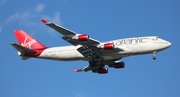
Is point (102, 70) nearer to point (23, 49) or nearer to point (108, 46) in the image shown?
point (108, 46)

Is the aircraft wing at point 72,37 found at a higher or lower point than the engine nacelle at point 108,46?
higher

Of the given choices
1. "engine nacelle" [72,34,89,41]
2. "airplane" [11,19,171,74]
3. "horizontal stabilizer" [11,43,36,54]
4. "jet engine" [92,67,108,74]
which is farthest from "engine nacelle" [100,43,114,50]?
"horizontal stabilizer" [11,43,36,54]

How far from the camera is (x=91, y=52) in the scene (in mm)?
64375

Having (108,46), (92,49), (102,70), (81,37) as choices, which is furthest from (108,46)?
(102,70)

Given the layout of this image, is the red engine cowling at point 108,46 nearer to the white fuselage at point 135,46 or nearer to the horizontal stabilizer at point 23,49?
the white fuselage at point 135,46

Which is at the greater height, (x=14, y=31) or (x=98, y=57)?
(x=14, y=31)

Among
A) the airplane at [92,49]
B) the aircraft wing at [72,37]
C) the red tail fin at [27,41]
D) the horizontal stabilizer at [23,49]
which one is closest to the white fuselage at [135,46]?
the airplane at [92,49]

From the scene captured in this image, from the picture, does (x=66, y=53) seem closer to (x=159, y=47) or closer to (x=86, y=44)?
(x=86, y=44)

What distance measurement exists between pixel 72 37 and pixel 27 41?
13.7 metres

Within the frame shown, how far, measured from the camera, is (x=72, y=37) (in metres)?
60.0

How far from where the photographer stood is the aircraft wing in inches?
2263

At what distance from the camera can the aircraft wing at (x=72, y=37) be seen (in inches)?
2263

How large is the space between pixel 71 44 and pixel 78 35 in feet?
10.9

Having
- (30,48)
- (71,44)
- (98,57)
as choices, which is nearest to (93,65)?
(98,57)
